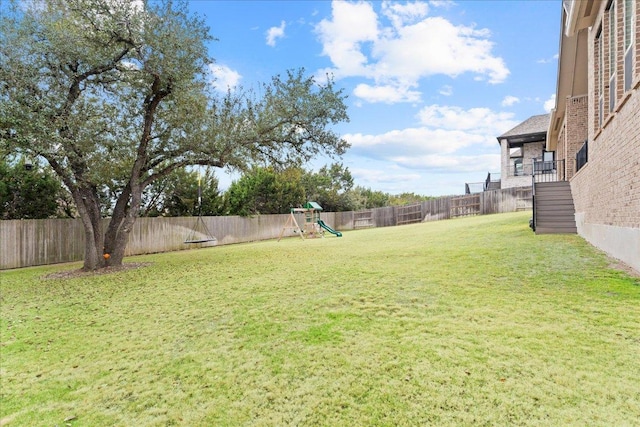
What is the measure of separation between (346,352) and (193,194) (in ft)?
54.0

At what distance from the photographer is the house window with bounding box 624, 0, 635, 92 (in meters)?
5.43

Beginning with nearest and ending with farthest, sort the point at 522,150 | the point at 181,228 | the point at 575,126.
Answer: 1. the point at 575,126
2. the point at 181,228
3. the point at 522,150

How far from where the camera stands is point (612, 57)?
265 inches

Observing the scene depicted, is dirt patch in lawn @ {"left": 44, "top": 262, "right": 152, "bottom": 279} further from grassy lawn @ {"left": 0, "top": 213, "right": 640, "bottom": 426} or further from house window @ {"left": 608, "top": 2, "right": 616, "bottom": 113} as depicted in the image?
house window @ {"left": 608, "top": 2, "right": 616, "bottom": 113}

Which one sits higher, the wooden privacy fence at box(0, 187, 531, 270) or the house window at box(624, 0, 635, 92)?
the house window at box(624, 0, 635, 92)

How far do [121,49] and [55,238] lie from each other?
24.6ft

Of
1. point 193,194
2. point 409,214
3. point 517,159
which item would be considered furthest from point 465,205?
point 193,194

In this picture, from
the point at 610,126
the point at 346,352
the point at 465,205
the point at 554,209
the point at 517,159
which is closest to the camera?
the point at 346,352

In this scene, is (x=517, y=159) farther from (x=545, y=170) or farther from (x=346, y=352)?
(x=346, y=352)

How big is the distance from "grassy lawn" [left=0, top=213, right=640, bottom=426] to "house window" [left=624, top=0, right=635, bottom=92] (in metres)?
3.03

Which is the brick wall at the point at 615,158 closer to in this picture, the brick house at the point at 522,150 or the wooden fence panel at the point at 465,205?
the wooden fence panel at the point at 465,205

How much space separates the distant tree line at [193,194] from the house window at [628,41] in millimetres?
9301

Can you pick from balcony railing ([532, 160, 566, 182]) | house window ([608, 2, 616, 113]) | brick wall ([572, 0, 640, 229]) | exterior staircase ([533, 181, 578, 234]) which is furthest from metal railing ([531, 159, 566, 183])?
house window ([608, 2, 616, 113])

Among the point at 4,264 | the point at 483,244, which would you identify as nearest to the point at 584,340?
the point at 483,244
